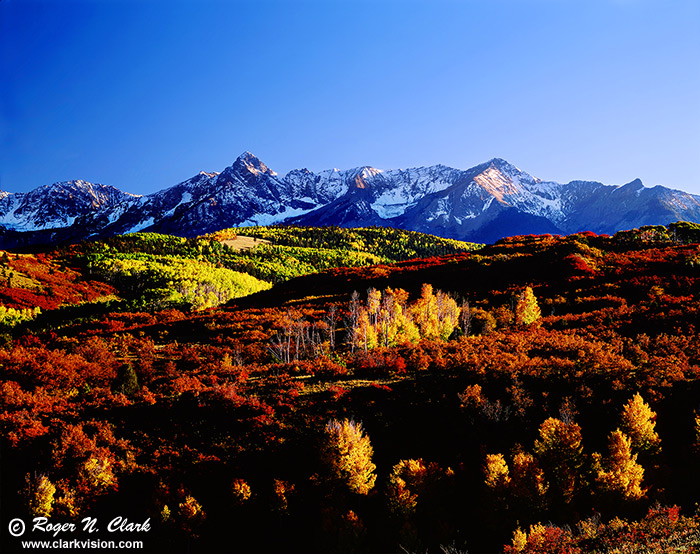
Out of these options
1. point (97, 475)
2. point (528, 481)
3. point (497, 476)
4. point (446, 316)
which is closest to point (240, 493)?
point (97, 475)

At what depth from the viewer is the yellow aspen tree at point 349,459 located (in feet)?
65.8

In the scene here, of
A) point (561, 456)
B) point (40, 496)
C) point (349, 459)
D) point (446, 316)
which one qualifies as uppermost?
point (446, 316)

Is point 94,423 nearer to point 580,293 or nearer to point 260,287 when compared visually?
point 580,293

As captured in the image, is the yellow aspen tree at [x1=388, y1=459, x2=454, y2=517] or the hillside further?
the yellow aspen tree at [x1=388, y1=459, x2=454, y2=517]

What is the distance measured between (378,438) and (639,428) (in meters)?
14.3

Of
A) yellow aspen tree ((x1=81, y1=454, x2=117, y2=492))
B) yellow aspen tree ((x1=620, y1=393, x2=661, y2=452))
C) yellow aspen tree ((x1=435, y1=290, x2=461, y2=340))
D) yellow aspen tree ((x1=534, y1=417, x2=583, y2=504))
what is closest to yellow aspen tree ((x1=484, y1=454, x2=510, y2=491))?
yellow aspen tree ((x1=534, y1=417, x2=583, y2=504))

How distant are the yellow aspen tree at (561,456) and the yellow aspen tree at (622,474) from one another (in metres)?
1.16

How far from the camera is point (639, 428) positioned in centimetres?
2106

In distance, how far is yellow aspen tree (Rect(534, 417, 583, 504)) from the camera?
19.5 metres

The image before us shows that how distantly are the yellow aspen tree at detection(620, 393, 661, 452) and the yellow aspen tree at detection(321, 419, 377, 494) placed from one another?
14095mm

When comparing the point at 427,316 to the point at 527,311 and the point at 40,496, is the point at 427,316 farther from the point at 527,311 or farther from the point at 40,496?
the point at 40,496

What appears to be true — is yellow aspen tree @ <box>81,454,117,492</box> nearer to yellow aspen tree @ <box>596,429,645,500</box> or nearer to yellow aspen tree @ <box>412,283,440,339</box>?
yellow aspen tree @ <box>596,429,645,500</box>

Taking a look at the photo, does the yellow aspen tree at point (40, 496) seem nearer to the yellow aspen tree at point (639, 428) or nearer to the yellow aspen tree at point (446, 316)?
the yellow aspen tree at point (639, 428)

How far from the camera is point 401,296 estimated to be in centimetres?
5553
